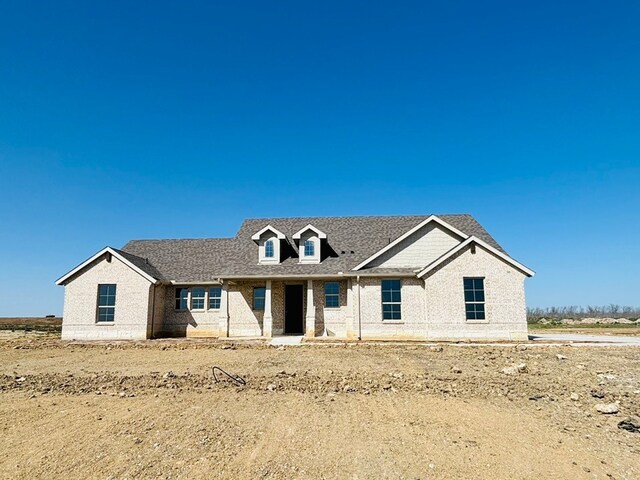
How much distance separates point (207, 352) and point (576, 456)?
514 inches

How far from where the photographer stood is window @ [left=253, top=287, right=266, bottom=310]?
2219 centimetres

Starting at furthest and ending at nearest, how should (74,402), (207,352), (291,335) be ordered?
1. (291,335)
2. (207,352)
3. (74,402)

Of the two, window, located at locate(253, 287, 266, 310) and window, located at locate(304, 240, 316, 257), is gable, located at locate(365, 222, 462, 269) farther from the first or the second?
window, located at locate(253, 287, 266, 310)

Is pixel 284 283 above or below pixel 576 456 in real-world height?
above

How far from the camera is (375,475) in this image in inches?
183

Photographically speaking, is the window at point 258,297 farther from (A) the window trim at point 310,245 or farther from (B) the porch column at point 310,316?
(A) the window trim at point 310,245

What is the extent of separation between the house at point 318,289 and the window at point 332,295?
0.18 feet

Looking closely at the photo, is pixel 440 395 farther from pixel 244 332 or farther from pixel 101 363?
pixel 244 332

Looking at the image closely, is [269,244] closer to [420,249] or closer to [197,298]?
[197,298]

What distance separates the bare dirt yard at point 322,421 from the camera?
490cm

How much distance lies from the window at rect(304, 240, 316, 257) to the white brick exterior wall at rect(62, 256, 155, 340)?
872 centimetres

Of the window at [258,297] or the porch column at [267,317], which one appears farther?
the window at [258,297]

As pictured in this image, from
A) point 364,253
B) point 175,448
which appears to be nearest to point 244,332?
point 364,253

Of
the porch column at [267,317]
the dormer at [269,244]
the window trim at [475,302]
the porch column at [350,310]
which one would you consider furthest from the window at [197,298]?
the window trim at [475,302]
